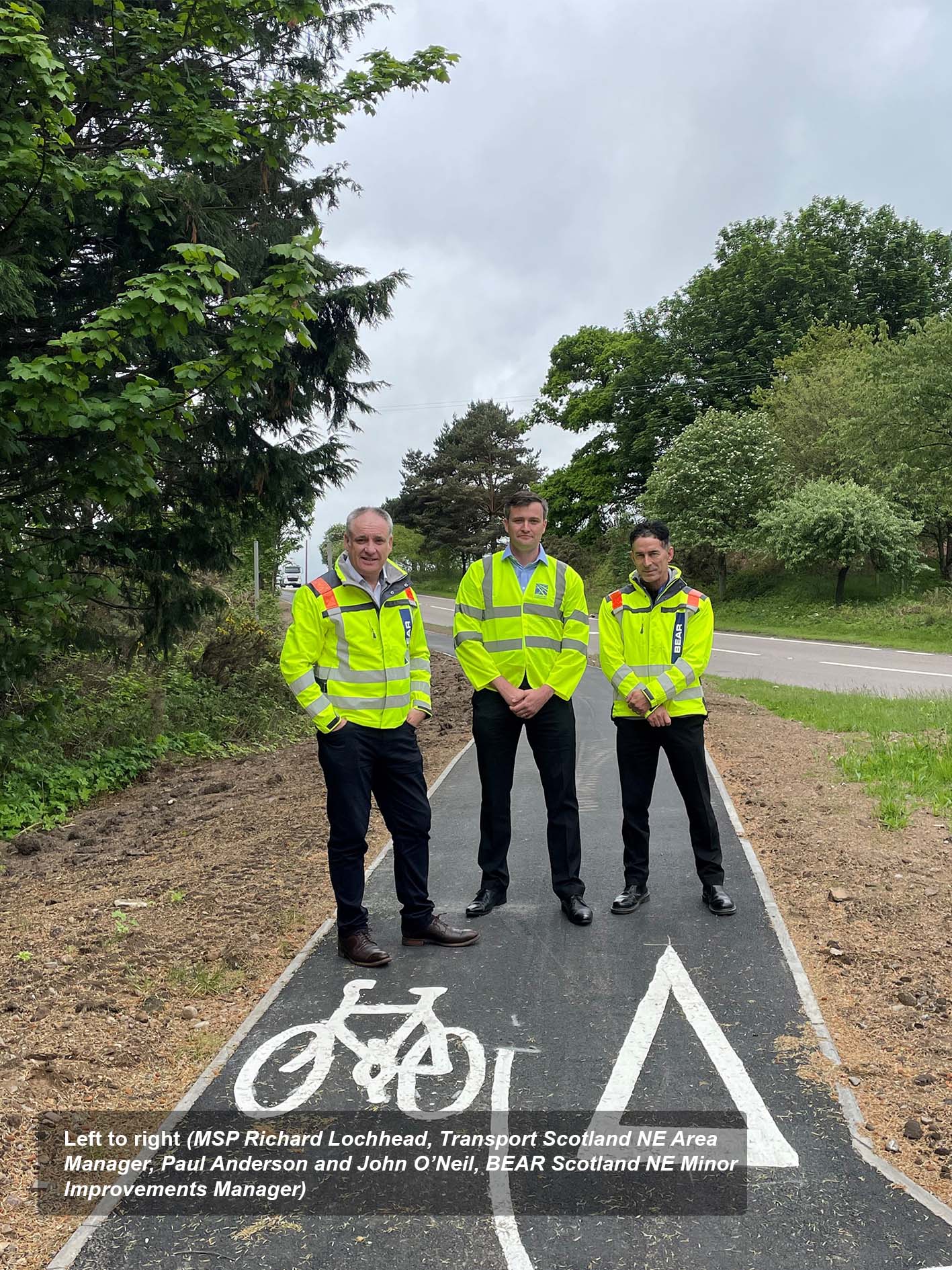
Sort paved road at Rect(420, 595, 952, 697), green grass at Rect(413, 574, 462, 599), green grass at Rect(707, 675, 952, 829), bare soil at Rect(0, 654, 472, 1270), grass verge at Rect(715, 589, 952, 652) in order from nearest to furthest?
bare soil at Rect(0, 654, 472, 1270) < green grass at Rect(707, 675, 952, 829) < paved road at Rect(420, 595, 952, 697) < grass verge at Rect(715, 589, 952, 652) < green grass at Rect(413, 574, 462, 599)

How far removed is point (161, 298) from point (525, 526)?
2.59 metres

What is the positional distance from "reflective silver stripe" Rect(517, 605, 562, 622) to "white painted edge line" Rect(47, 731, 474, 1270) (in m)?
1.99

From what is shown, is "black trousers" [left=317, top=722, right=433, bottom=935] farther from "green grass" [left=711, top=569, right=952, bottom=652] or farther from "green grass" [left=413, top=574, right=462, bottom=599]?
"green grass" [left=413, top=574, right=462, bottom=599]

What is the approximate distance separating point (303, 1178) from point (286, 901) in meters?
2.58

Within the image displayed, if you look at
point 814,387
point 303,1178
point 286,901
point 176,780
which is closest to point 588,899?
point 286,901

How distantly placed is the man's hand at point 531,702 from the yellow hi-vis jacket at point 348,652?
651mm

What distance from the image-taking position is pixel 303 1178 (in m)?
2.84

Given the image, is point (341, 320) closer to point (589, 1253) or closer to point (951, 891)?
point (951, 891)

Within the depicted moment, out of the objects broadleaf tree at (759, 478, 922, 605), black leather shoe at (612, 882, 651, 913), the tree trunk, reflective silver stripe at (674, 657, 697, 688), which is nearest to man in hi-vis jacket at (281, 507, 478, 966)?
black leather shoe at (612, 882, 651, 913)

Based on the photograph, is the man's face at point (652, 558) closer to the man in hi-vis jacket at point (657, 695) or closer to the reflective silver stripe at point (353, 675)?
the man in hi-vis jacket at point (657, 695)

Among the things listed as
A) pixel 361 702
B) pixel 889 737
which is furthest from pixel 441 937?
pixel 889 737

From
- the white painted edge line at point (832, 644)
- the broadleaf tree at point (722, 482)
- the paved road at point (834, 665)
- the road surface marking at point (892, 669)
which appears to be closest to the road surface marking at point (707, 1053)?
the paved road at point (834, 665)

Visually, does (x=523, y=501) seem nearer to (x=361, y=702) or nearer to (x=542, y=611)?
(x=542, y=611)

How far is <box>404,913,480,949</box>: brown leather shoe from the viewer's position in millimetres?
4609
